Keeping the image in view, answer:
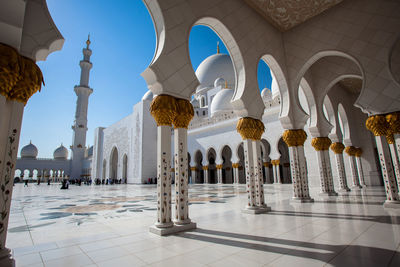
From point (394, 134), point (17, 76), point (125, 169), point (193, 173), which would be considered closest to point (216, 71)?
point (193, 173)

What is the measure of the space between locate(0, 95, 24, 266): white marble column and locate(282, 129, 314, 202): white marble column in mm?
4714

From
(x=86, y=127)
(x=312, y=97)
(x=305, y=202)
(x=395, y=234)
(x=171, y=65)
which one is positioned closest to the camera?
(x=395, y=234)

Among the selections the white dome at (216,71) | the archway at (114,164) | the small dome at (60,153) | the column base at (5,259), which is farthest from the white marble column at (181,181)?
the small dome at (60,153)

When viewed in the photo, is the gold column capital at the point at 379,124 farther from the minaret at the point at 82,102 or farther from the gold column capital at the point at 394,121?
the minaret at the point at 82,102

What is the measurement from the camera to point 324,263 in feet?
5.21

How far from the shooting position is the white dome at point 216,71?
73.4ft

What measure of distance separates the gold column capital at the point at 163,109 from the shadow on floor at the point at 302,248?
4.48 feet

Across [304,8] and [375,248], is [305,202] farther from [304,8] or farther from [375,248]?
[304,8]

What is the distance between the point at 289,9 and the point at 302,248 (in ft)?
14.7

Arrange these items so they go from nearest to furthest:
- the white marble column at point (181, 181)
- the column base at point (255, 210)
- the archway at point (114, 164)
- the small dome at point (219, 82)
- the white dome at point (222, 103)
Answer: the white marble column at point (181, 181) → the column base at point (255, 210) → the white dome at point (222, 103) → the small dome at point (219, 82) → the archway at point (114, 164)

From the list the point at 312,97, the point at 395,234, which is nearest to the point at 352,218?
the point at 395,234

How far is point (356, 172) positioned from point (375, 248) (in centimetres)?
776

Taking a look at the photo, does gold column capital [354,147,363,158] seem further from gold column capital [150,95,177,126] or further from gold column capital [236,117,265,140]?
gold column capital [150,95,177,126]

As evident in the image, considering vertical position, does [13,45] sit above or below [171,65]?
below
